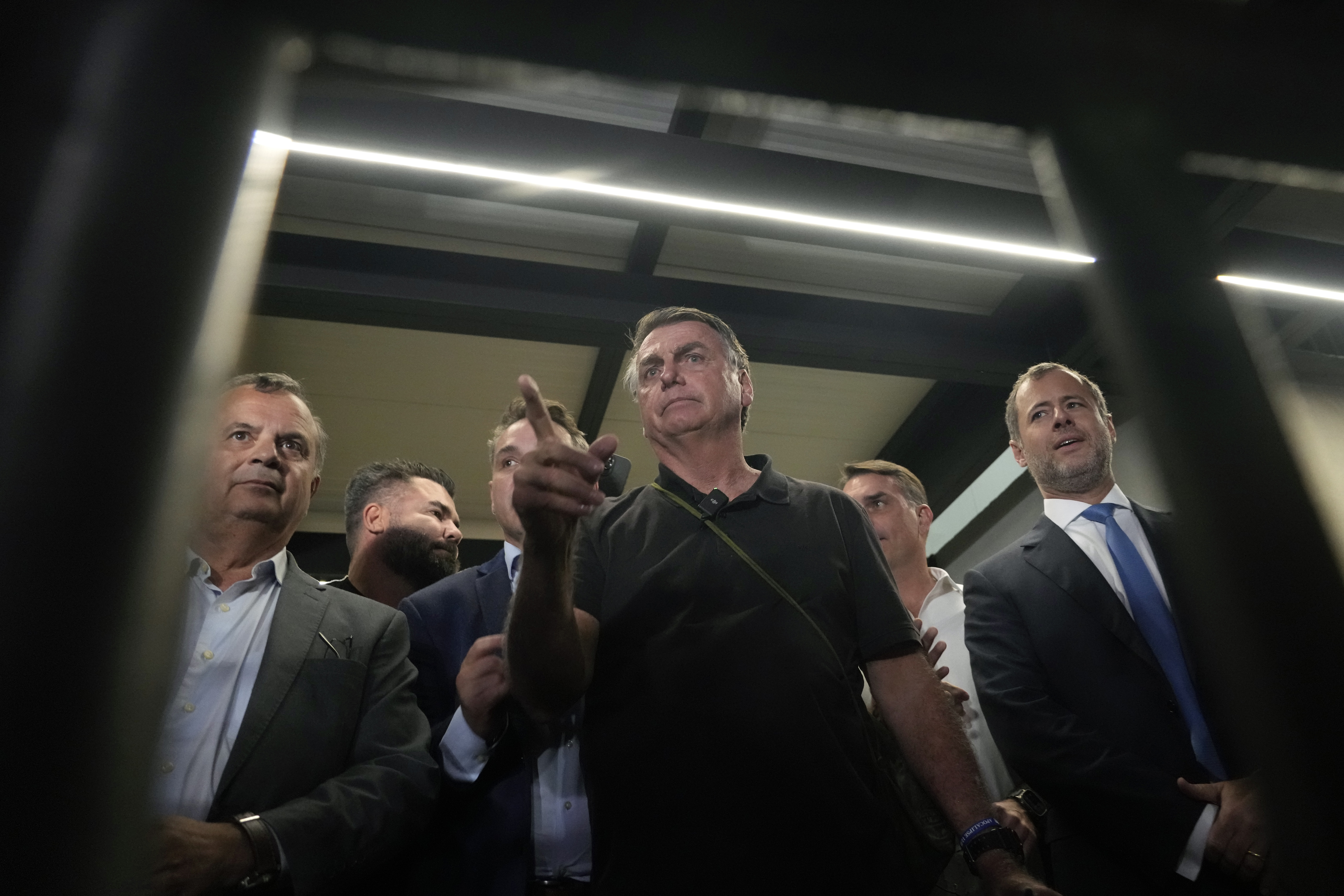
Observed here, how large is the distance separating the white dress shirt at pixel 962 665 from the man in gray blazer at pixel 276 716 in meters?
1.19

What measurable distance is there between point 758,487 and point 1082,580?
0.84m

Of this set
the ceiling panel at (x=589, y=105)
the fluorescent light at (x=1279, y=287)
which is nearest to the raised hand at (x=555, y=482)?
the fluorescent light at (x=1279, y=287)

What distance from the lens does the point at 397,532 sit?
2.87 m

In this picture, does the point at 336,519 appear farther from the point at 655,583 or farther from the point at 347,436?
the point at 655,583

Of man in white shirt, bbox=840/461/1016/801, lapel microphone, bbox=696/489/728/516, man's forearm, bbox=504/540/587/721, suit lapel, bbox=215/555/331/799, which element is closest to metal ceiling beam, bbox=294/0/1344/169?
man's forearm, bbox=504/540/587/721

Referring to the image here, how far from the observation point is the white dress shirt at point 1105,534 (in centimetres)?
198

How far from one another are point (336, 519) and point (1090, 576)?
19.0 ft

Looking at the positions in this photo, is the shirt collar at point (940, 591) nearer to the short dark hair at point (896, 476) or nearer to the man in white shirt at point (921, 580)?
the man in white shirt at point (921, 580)

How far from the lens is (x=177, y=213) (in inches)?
11.2

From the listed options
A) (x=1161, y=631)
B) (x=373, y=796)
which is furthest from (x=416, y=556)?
(x=1161, y=631)

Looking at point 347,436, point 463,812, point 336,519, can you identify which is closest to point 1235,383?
point 463,812

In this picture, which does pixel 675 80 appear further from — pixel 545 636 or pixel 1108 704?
pixel 1108 704

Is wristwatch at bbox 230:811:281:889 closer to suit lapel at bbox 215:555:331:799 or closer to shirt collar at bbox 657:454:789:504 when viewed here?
suit lapel at bbox 215:555:331:799

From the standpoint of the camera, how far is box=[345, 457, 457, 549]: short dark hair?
298cm
